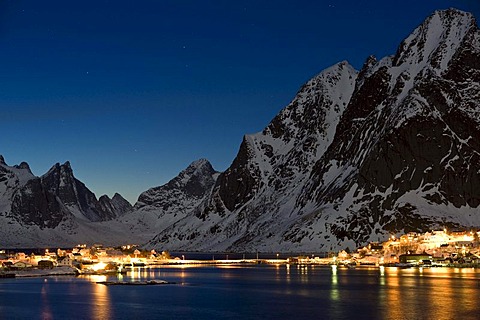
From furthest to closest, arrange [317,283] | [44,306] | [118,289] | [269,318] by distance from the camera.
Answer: [317,283] < [118,289] < [44,306] < [269,318]

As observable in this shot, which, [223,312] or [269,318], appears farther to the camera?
[223,312]

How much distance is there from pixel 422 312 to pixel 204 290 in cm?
6342

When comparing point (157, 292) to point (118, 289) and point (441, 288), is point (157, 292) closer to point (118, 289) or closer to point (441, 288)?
point (118, 289)

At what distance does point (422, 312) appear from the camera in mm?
110875

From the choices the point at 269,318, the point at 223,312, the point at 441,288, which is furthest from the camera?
the point at 441,288

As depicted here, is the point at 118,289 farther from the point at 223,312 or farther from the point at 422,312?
the point at 422,312

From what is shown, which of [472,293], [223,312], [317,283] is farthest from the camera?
[317,283]

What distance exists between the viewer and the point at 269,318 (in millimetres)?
107250

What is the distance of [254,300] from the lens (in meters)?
136

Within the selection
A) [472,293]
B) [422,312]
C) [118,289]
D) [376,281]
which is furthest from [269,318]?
[376,281]

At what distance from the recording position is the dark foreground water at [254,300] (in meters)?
112

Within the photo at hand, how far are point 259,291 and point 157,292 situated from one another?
21405mm

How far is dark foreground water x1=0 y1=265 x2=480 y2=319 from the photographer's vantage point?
112 m

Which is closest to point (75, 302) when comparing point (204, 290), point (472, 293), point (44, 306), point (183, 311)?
point (44, 306)
